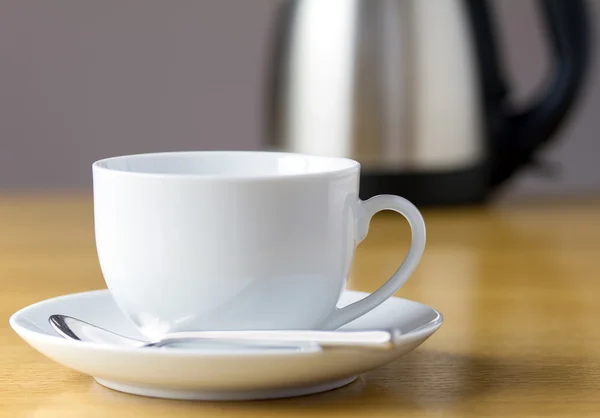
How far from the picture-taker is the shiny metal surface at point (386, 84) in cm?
100

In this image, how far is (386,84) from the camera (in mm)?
1007

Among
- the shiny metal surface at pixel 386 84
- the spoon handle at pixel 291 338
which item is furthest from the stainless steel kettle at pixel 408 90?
the spoon handle at pixel 291 338

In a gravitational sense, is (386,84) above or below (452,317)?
above

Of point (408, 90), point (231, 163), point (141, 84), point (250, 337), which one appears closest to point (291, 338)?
point (250, 337)

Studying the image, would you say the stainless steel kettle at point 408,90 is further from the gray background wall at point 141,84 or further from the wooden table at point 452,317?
the gray background wall at point 141,84

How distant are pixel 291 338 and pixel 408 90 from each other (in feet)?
2.24

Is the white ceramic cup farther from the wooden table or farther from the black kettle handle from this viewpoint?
the black kettle handle

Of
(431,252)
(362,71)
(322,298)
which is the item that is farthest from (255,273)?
(362,71)

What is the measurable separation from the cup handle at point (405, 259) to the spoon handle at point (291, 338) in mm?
67

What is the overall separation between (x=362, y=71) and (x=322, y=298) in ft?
2.04

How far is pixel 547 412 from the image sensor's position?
0.36 meters

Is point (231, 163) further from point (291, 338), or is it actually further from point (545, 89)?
point (545, 89)

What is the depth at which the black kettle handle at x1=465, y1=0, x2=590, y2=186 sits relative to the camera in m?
1.03

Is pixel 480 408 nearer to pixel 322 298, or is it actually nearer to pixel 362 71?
pixel 322 298
